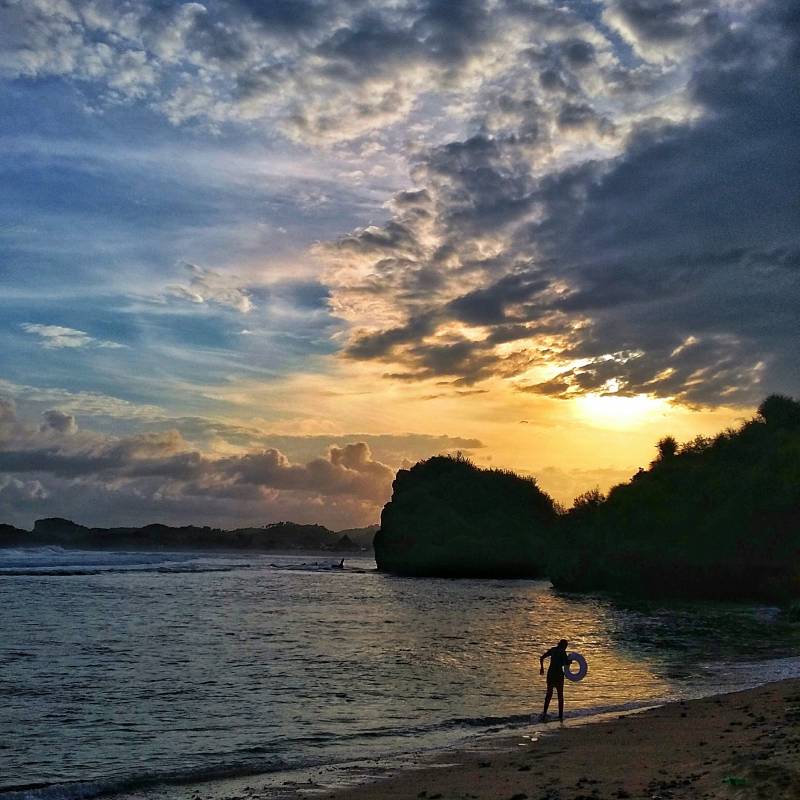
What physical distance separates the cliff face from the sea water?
95.7 meters

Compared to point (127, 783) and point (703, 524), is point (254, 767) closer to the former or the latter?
point (127, 783)

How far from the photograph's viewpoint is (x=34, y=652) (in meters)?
34.8

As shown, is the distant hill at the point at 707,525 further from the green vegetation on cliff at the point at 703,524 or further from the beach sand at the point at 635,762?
the beach sand at the point at 635,762

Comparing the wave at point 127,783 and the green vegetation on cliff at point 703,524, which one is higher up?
the green vegetation on cliff at point 703,524

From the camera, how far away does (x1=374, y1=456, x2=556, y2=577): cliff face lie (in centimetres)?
15688

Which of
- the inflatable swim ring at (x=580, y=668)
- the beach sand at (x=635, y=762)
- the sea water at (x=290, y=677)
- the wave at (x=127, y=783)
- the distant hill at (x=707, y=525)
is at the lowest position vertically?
the wave at (x=127, y=783)

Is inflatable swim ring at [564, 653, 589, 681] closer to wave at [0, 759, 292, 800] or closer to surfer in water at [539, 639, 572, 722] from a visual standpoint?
surfer in water at [539, 639, 572, 722]

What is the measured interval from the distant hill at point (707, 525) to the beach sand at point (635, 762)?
52.0 m

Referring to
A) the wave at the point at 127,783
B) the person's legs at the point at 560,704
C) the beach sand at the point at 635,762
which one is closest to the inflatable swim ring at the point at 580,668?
the person's legs at the point at 560,704

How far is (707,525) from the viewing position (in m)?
78.3

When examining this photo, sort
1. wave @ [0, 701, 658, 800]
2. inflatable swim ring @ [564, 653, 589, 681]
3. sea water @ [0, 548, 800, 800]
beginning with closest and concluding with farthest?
wave @ [0, 701, 658, 800] → sea water @ [0, 548, 800, 800] → inflatable swim ring @ [564, 653, 589, 681]

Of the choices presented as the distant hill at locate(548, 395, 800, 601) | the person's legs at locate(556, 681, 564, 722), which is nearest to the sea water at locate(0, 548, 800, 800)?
the person's legs at locate(556, 681, 564, 722)

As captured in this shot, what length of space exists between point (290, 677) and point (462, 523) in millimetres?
138359

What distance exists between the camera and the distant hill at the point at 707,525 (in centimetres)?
7181
